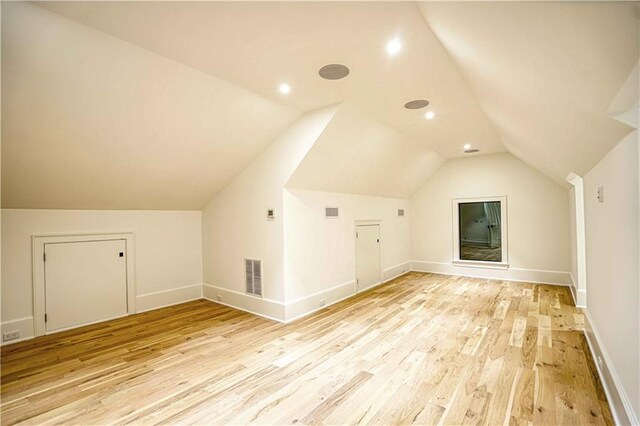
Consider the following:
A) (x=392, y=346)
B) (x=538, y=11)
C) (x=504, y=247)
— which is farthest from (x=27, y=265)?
(x=504, y=247)

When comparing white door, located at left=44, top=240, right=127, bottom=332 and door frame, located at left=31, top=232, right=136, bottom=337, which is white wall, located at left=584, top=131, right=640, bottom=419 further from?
door frame, located at left=31, top=232, right=136, bottom=337

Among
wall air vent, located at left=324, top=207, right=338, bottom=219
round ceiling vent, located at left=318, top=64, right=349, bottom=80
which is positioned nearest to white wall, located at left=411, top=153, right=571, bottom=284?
wall air vent, located at left=324, top=207, right=338, bottom=219

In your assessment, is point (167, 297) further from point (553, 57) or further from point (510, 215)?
point (510, 215)

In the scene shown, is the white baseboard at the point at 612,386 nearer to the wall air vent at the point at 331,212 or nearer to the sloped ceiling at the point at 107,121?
the wall air vent at the point at 331,212

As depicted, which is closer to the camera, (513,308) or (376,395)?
(376,395)

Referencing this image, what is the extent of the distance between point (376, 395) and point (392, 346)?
0.98 meters

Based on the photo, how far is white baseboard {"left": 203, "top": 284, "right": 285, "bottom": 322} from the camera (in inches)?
168

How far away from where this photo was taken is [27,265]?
3754 millimetres

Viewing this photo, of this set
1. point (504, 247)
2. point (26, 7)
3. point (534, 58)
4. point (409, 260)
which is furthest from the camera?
point (409, 260)

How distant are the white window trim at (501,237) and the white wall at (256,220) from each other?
15.9 ft

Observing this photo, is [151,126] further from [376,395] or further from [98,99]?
[376,395]

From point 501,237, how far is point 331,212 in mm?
4329

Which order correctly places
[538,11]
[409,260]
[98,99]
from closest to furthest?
[538,11] < [98,99] < [409,260]

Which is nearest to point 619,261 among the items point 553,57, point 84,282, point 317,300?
point 553,57
